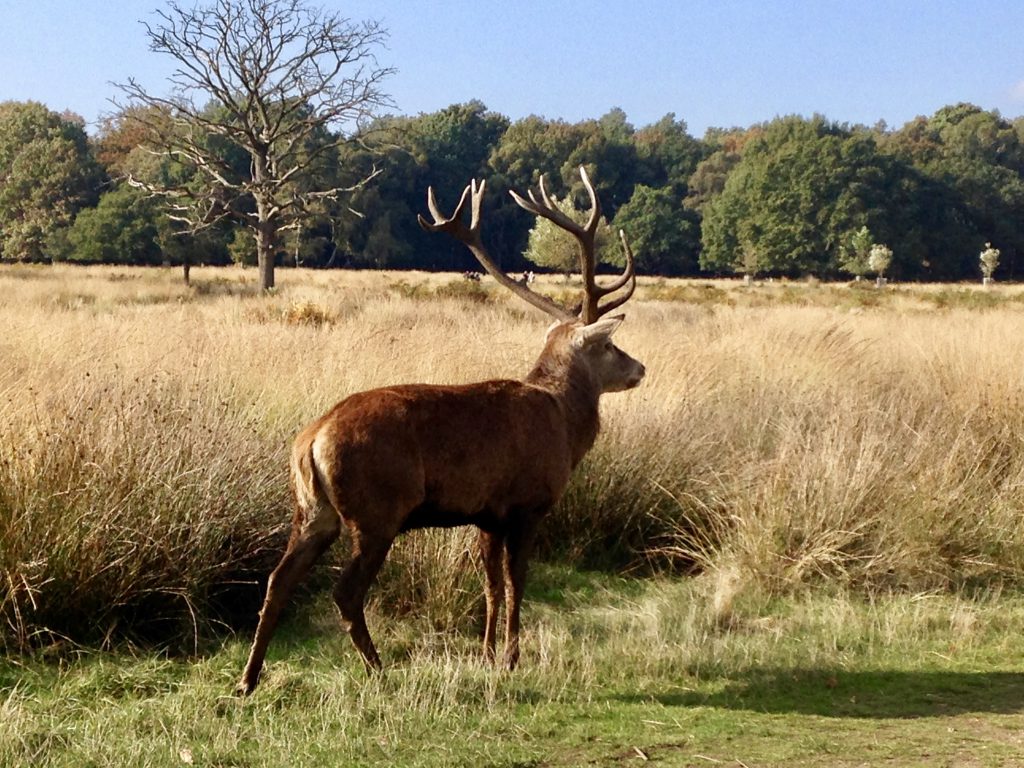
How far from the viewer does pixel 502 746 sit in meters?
4.51

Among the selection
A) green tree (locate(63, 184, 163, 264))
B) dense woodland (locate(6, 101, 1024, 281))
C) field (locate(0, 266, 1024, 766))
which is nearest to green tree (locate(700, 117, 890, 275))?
dense woodland (locate(6, 101, 1024, 281))

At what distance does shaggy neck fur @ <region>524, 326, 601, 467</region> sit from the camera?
6078 mm

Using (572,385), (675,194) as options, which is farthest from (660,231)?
(572,385)

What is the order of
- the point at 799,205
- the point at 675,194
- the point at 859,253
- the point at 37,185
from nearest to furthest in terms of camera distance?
1. the point at 37,185
2. the point at 859,253
3. the point at 799,205
4. the point at 675,194

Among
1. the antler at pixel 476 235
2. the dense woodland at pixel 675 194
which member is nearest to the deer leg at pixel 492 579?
the antler at pixel 476 235

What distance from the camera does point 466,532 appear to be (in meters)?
6.68

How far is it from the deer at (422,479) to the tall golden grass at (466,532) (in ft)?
3.01

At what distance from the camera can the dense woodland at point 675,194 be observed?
58.8 metres

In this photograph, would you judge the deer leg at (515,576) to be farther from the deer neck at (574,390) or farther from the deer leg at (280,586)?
the deer leg at (280,586)

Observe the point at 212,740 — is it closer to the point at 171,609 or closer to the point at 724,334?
the point at 171,609

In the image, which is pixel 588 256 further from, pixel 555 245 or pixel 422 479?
pixel 555 245

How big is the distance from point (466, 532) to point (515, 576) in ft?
4.00

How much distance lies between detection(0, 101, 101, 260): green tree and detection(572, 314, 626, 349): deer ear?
47.9m

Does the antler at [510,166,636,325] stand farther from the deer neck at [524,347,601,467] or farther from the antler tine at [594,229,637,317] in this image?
the deer neck at [524,347,601,467]
